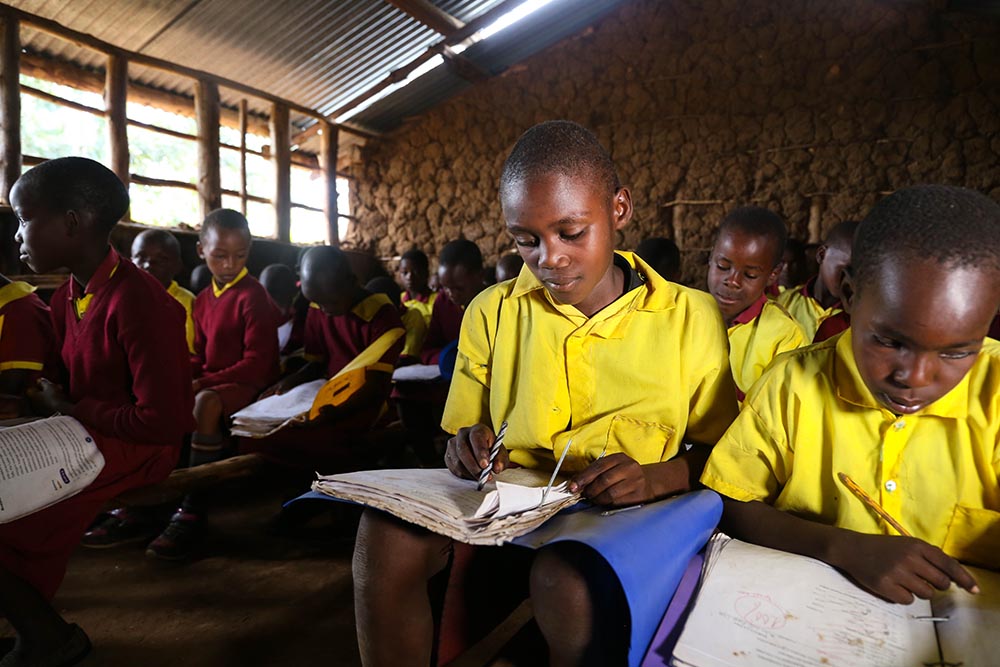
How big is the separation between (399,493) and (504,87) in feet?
26.1

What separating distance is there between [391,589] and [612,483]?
Answer: 40 centimetres

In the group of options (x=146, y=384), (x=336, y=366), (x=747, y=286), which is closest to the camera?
(x=146, y=384)

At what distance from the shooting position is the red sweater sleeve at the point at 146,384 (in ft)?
5.61

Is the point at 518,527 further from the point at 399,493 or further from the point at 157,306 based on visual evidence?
the point at 157,306

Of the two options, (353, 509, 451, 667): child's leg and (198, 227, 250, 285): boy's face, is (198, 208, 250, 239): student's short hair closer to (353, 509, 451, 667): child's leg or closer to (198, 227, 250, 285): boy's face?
(198, 227, 250, 285): boy's face

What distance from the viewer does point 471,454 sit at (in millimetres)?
1160

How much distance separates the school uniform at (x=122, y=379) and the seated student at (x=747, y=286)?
1841 millimetres

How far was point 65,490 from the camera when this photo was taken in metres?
1.53

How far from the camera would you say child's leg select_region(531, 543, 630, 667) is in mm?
867

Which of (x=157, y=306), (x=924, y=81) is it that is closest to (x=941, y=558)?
(x=157, y=306)

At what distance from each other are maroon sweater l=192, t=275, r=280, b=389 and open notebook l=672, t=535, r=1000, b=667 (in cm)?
248

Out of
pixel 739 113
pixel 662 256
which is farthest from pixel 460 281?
pixel 739 113

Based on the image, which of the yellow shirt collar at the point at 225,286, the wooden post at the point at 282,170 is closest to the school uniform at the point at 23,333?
the yellow shirt collar at the point at 225,286

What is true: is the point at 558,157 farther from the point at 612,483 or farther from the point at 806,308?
the point at 806,308
